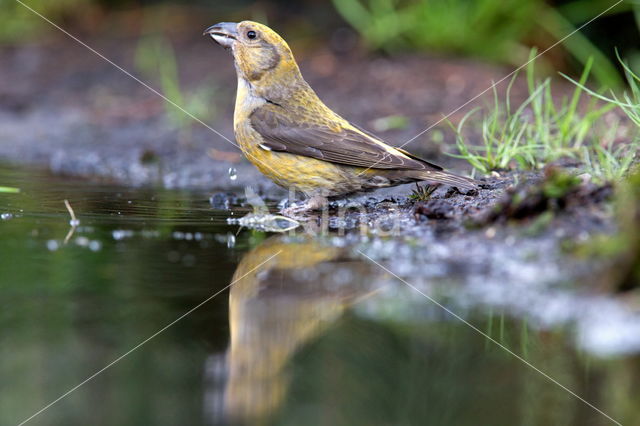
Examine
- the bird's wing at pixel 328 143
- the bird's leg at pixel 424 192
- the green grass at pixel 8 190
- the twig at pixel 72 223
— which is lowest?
the twig at pixel 72 223

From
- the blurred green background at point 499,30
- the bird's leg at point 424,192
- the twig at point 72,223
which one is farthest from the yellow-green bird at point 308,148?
the blurred green background at point 499,30

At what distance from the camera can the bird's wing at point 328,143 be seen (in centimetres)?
545

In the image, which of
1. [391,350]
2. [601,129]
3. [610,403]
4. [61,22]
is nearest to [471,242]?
[391,350]

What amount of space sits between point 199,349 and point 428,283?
44.3 inches

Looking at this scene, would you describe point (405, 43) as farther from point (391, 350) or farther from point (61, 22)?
point (391, 350)

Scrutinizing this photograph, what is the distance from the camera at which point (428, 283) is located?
3.76 metres

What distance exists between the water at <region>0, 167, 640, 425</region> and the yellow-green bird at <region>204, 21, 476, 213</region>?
95 centimetres

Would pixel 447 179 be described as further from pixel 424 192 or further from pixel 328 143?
pixel 328 143

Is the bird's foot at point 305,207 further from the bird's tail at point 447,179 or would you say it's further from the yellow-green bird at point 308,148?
the bird's tail at point 447,179

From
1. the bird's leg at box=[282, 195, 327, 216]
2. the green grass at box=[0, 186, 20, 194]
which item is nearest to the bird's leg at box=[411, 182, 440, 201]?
the bird's leg at box=[282, 195, 327, 216]

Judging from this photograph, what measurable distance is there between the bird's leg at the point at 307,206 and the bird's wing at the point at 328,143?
0.31 meters

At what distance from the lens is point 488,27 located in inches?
364

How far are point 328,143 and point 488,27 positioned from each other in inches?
170

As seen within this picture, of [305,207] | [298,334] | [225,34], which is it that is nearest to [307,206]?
[305,207]
